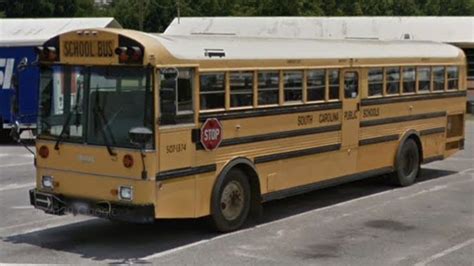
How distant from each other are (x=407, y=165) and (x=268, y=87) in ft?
14.2

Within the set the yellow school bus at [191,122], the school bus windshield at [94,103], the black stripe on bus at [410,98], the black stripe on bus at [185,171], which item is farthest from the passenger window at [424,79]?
the school bus windshield at [94,103]

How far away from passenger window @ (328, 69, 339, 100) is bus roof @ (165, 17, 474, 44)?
20038 mm

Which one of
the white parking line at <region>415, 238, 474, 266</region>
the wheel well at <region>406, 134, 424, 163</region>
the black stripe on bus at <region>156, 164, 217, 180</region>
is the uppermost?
the black stripe on bus at <region>156, 164, 217, 180</region>

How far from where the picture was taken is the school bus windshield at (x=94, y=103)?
8.16m

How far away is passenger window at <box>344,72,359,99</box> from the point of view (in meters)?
11.3

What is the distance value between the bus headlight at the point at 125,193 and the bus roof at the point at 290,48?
1537mm

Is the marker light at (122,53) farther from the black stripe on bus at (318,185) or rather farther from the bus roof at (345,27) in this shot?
the bus roof at (345,27)

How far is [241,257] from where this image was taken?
8.06 metres

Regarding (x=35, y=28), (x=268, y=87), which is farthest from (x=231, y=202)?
(x=35, y=28)

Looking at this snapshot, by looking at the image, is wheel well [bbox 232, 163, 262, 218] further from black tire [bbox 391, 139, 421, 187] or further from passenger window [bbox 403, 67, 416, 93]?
passenger window [bbox 403, 67, 416, 93]

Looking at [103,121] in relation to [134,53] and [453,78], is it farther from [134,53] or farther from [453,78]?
[453,78]

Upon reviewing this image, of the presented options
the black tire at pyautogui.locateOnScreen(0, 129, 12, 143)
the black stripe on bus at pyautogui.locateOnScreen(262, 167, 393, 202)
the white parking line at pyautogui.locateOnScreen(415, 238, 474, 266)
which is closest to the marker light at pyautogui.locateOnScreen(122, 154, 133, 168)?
the black stripe on bus at pyautogui.locateOnScreen(262, 167, 393, 202)

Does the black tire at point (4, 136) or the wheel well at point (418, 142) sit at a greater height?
the wheel well at point (418, 142)

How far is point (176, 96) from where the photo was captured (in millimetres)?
8328
